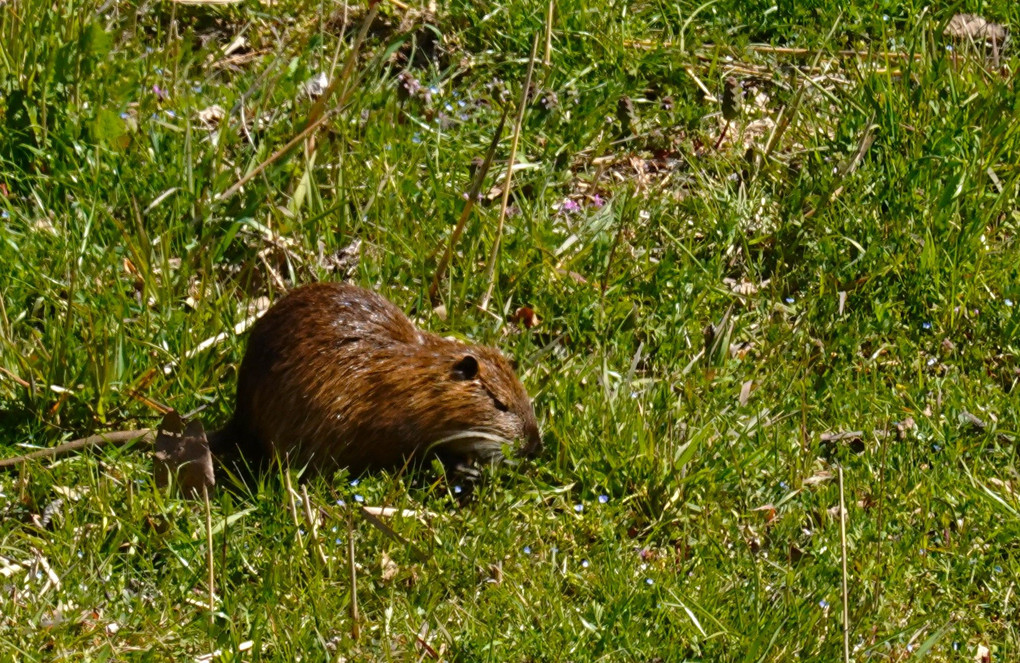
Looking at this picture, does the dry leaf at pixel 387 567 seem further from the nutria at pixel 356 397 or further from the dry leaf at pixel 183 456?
the dry leaf at pixel 183 456

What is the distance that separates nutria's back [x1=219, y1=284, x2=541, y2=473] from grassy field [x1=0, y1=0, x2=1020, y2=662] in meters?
0.12

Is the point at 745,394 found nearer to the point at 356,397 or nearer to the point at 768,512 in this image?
the point at 768,512

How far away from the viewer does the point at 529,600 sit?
11.8 feet

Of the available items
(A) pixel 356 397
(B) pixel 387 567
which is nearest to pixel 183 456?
(A) pixel 356 397

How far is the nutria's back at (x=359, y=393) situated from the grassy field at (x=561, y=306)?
12cm

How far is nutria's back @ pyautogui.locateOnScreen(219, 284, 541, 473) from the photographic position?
155 inches

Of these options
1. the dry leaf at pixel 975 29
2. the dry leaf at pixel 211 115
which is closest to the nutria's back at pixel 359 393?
the dry leaf at pixel 211 115

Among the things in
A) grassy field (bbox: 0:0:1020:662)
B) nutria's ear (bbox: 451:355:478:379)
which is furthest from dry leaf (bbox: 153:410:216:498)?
nutria's ear (bbox: 451:355:478:379)

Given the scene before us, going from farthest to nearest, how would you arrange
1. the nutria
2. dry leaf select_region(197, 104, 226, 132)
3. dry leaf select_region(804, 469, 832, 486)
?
dry leaf select_region(197, 104, 226, 132)
dry leaf select_region(804, 469, 832, 486)
the nutria

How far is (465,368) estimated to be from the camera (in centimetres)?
413

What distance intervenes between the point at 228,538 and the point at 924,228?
282cm

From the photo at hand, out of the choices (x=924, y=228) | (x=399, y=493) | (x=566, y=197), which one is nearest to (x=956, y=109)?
(x=924, y=228)

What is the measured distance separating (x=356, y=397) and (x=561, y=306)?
3.26 feet

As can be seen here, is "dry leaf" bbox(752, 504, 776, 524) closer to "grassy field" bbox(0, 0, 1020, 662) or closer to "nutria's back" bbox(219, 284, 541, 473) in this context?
"grassy field" bbox(0, 0, 1020, 662)
